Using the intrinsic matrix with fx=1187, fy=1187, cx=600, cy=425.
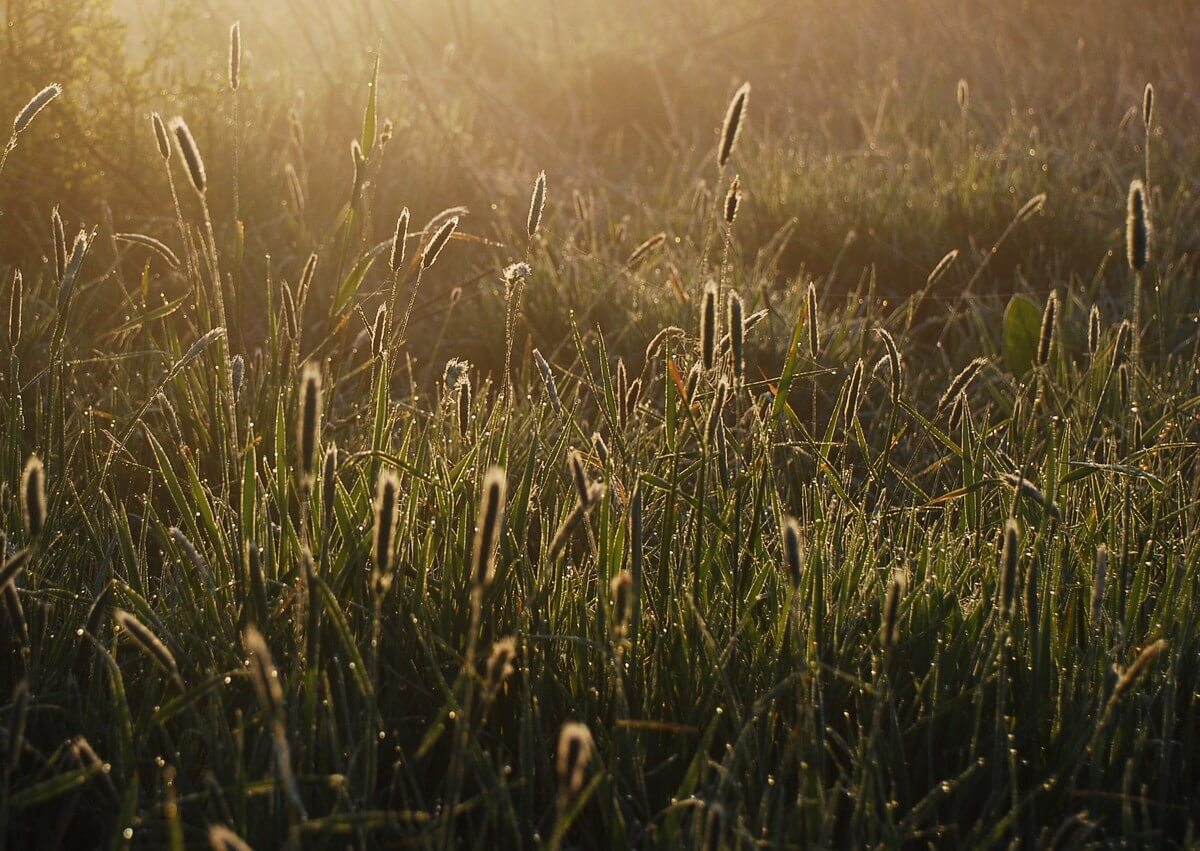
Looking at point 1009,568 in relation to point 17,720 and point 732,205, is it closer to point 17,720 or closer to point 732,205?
A: point 732,205

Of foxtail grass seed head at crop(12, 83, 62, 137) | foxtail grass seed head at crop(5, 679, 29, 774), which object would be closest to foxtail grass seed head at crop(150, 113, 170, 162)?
foxtail grass seed head at crop(12, 83, 62, 137)

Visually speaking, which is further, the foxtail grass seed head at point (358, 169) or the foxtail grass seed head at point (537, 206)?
the foxtail grass seed head at point (358, 169)

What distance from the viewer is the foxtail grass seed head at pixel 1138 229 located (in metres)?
1.12

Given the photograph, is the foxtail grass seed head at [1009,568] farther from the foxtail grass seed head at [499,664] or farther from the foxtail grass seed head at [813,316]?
Result: the foxtail grass seed head at [813,316]

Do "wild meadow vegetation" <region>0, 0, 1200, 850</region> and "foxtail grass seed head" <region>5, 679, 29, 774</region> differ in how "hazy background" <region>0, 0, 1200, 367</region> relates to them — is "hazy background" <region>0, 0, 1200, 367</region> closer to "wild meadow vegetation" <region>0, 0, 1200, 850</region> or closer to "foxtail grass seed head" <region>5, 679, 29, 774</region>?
"wild meadow vegetation" <region>0, 0, 1200, 850</region>

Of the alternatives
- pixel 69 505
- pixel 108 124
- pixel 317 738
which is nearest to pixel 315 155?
pixel 108 124

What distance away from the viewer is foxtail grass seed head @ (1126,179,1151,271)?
1.12 m

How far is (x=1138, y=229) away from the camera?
1.12m

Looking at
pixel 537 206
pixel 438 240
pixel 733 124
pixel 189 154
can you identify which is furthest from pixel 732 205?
pixel 189 154

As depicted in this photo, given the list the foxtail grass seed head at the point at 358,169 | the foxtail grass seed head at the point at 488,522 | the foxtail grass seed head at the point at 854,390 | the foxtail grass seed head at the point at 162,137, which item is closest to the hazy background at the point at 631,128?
the foxtail grass seed head at the point at 358,169

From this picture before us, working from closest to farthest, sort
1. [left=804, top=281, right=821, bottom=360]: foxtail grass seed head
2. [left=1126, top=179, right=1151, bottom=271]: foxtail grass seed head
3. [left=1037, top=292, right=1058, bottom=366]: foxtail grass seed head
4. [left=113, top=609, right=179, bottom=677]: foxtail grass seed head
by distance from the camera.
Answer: [left=113, top=609, right=179, bottom=677]: foxtail grass seed head, [left=1126, top=179, right=1151, bottom=271]: foxtail grass seed head, [left=1037, top=292, right=1058, bottom=366]: foxtail grass seed head, [left=804, top=281, right=821, bottom=360]: foxtail grass seed head

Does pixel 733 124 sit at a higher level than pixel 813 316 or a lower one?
higher

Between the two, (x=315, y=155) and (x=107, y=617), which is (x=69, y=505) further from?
(x=315, y=155)

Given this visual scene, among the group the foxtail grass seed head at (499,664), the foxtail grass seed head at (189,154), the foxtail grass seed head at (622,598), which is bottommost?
the foxtail grass seed head at (622,598)
